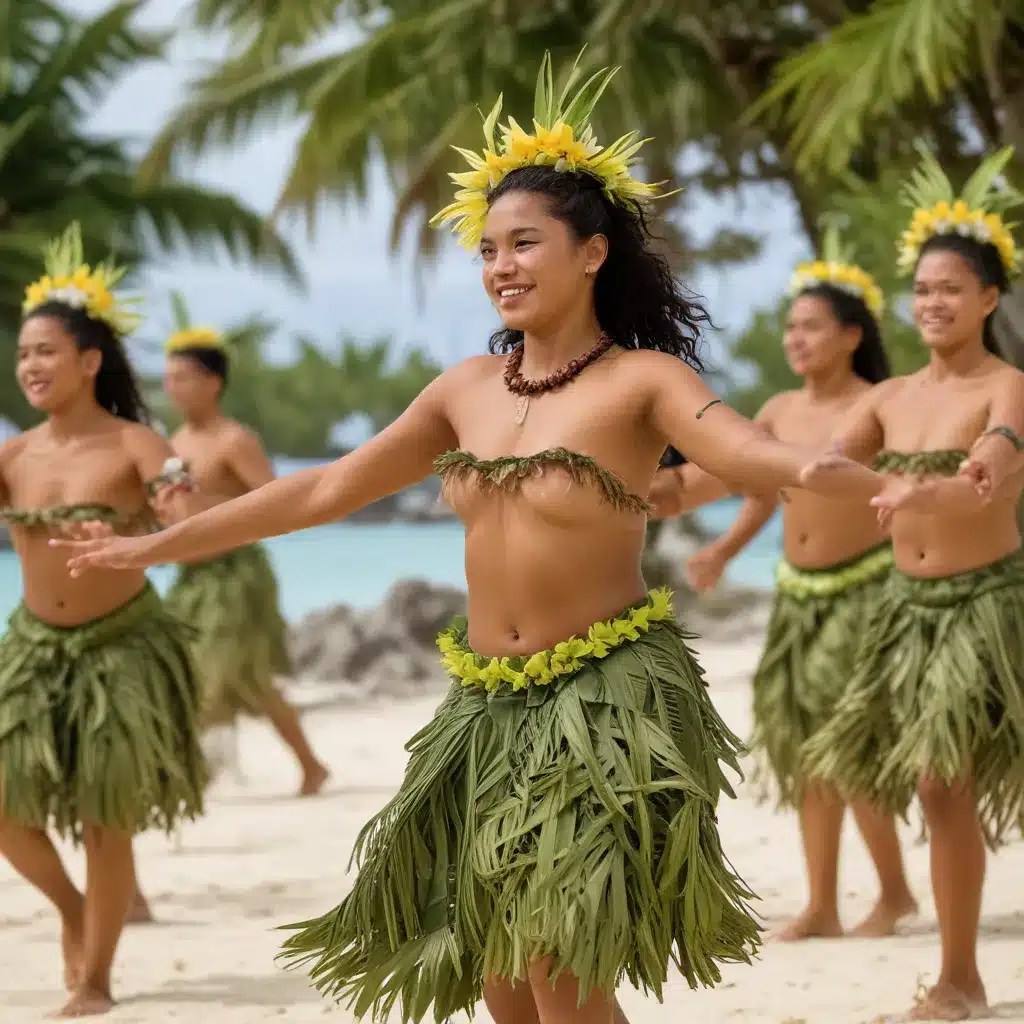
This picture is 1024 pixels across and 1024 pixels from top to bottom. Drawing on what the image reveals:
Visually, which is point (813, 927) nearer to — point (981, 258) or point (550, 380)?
point (981, 258)

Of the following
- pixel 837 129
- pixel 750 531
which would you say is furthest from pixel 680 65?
pixel 750 531

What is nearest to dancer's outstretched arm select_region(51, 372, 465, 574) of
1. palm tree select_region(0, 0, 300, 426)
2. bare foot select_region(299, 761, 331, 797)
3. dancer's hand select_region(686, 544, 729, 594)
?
dancer's hand select_region(686, 544, 729, 594)

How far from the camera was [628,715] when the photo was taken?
256 centimetres

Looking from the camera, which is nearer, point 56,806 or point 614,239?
point 614,239

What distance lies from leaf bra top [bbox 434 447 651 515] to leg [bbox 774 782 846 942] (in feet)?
6.80

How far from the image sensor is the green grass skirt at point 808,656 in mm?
4500

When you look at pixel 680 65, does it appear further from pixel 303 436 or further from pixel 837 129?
pixel 303 436

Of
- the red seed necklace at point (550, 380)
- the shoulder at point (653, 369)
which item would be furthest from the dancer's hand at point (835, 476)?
the red seed necklace at point (550, 380)

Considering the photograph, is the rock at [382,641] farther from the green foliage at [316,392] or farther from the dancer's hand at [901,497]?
the green foliage at [316,392]

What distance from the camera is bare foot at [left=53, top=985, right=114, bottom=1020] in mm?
3875

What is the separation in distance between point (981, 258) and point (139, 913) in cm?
288

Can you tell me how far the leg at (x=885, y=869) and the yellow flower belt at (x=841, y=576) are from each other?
0.56 metres

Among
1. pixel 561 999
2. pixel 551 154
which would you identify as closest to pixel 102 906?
pixel 561 999

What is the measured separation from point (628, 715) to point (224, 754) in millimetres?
5108
